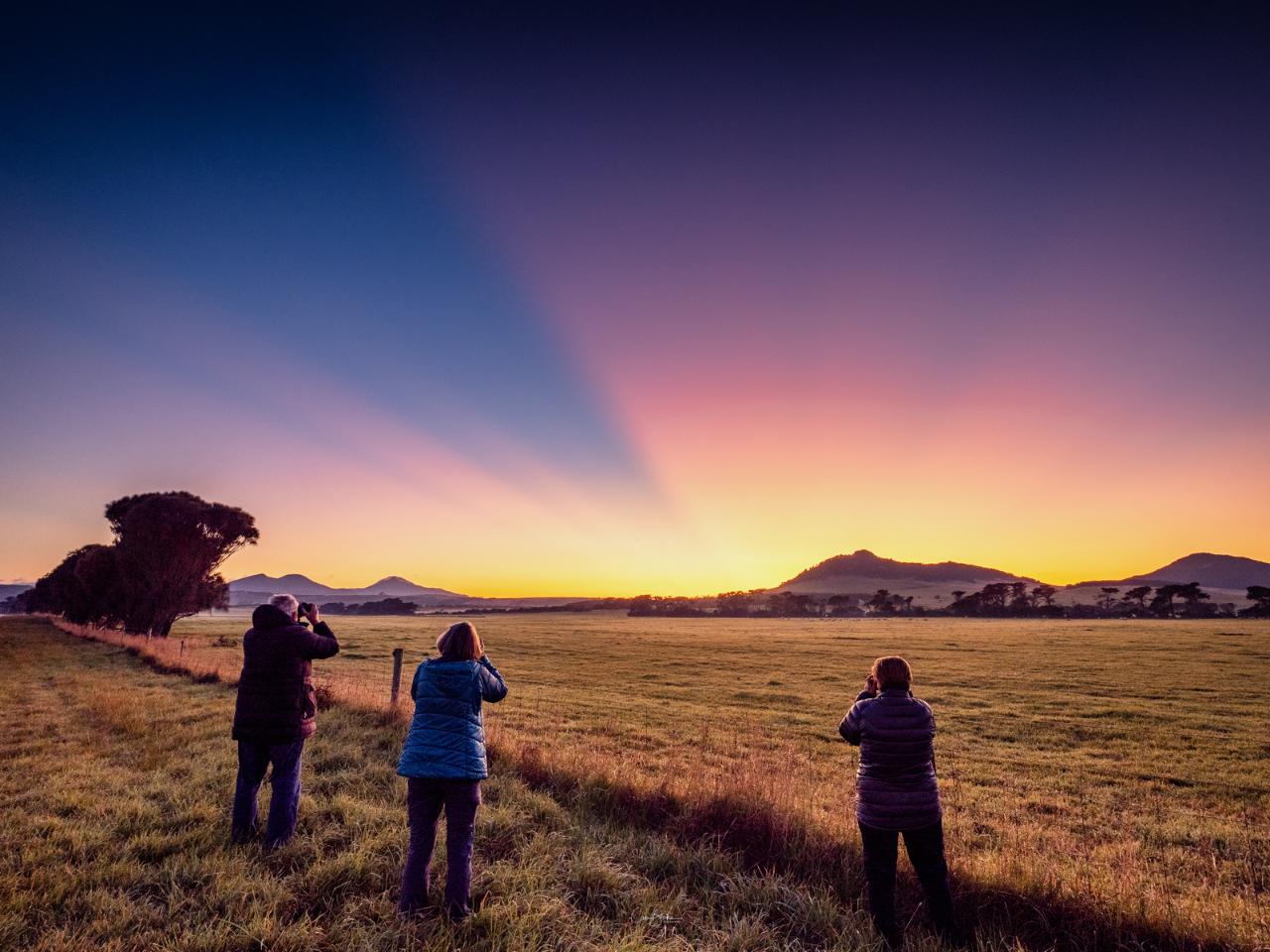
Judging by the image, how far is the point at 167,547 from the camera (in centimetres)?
4247

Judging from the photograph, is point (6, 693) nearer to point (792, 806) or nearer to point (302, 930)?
point (302, 930)

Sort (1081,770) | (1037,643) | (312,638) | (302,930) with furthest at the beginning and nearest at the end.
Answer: (1037,643), (1081,770), (312,638), (302,930)

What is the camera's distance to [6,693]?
1741 cm

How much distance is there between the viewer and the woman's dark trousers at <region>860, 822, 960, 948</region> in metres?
5.27

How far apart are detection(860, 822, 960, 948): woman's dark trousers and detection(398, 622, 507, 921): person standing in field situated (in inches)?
135

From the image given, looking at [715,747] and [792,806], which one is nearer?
[792,806]

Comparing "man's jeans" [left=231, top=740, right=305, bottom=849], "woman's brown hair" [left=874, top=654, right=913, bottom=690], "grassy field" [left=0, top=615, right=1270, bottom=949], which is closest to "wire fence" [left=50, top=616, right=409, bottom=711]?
"grassy field" [left=0, top=615, right=1270, bottom=949]

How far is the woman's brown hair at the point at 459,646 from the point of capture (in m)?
5.41

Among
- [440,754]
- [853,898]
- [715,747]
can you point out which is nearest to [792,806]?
[853,898]

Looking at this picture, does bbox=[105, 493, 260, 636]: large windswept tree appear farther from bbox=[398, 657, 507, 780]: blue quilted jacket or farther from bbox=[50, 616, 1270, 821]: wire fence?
bbox=[398, 657, 507, 780]: blue quilted jacket

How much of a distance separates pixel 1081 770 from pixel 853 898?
13.3 m

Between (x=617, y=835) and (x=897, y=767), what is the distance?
3.44 m

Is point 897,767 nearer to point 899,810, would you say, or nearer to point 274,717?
point 899,810

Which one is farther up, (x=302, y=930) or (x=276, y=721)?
(x=276, y=721)
